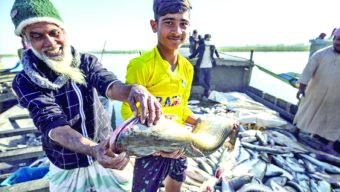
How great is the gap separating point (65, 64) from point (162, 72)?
87 centimetres

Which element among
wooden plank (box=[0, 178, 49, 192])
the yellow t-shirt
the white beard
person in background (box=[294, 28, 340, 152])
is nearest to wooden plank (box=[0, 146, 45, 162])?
wooden plank (box=[0, 178, 49, 192])

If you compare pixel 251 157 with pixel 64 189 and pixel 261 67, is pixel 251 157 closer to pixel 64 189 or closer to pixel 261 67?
pixel 64 189

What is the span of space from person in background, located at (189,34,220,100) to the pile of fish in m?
4.19

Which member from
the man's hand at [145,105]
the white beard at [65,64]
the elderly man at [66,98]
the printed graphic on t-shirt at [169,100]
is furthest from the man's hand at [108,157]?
the printed graphic on t-shirt at [169,100]

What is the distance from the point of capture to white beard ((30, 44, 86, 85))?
5.39 feet

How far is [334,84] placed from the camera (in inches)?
211

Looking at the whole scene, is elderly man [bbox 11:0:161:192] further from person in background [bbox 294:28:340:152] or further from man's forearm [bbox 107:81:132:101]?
person in background [bbox 294:28:340:152]

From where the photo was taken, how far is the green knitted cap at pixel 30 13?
150cm

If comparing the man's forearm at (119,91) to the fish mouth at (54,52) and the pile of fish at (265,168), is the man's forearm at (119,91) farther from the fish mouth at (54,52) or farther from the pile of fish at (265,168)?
the pile of fish at (265,168)

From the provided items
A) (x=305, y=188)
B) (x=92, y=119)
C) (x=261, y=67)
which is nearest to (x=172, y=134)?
(x=92, y=119)

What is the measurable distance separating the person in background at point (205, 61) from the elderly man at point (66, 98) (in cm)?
811

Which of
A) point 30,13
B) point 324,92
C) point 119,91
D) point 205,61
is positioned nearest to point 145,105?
point 119,91

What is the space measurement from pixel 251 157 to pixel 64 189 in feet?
14.8

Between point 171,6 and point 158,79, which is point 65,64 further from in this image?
point 171,6
